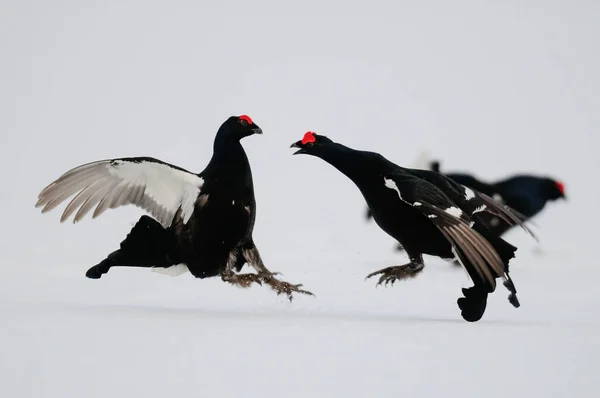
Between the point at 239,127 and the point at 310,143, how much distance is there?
1.75 feet

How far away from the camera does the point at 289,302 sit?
21.6ft

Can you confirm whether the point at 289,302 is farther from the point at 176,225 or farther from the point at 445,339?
the point at 445,339

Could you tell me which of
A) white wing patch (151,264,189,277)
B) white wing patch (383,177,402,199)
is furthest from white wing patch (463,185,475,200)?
white wing patch (151,264,189,277)

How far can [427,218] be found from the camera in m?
5.96

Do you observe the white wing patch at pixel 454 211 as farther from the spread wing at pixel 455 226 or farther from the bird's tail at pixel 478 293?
the bird's tail at pixel 478 293

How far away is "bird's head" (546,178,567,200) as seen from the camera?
427 inches

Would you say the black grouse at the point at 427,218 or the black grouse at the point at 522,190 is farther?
the black grouse at the point at 522,190

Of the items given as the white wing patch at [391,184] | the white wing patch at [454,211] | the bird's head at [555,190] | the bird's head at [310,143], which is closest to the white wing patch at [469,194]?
the white wing patch at [454,211]

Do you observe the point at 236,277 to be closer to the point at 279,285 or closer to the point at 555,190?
the point at 279,285

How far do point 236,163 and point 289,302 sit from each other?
1040 millimetres

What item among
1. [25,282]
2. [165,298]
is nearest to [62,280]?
[25,282]

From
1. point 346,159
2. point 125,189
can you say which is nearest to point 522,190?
point 346,159

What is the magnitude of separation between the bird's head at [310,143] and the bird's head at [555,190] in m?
5.19

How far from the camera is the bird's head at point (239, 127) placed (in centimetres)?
648
